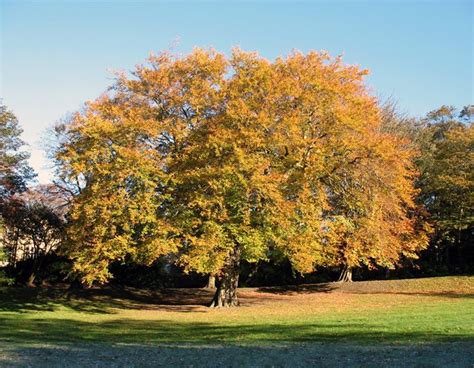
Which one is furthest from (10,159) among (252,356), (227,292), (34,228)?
(252,356)

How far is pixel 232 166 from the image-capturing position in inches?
870

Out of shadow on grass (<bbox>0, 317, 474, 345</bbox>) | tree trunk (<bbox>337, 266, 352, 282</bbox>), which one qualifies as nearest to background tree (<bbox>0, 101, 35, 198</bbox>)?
shadow on grass (<bbox>0, 317, 474, 345</bbox>)

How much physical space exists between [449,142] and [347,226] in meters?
17.2

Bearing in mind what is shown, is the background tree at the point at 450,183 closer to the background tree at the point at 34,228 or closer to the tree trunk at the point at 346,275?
the tree trunk at the point at 346,275

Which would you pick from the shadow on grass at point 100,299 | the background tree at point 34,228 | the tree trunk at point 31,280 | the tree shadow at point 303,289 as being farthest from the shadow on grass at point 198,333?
the tree trunk at point 31,280

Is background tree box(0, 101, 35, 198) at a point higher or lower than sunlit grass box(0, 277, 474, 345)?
higher

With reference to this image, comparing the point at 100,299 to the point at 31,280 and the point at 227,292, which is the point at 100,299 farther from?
the point at 31,280

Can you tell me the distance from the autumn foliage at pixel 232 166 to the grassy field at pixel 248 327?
10.1 feet

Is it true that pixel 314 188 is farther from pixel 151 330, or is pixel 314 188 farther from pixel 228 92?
pixel 151 330

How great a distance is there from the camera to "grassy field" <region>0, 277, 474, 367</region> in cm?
988

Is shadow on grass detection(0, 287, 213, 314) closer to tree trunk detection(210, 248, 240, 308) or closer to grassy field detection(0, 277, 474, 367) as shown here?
grassy field detection(0, 277, 474, 367)

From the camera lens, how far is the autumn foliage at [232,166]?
2264cm

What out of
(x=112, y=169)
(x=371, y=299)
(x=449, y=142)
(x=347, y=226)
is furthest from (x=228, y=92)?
(x=449, y=142)

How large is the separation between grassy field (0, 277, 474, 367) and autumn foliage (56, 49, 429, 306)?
3.08 meters
